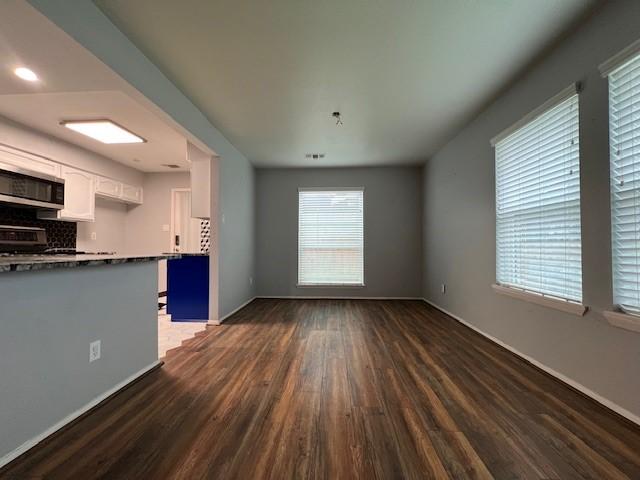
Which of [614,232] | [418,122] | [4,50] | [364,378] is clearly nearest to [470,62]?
[418,122]

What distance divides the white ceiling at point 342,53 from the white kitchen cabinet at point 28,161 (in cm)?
243

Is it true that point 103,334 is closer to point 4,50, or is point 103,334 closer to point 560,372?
point 4,50

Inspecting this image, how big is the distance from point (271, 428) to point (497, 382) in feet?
5.42

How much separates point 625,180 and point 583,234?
0.40m

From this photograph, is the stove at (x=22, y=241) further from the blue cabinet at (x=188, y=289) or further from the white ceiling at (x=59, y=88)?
the white ceiling at (x=59, y=88)

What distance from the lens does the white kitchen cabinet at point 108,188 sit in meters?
4.75

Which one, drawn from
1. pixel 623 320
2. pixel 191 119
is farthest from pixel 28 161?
pixel 623 320

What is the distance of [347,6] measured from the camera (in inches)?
72.4

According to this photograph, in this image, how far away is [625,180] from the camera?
5.65ft

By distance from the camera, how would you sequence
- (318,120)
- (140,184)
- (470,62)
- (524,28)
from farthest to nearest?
(140,184) → (318,120) → (470,62) → (524,28)

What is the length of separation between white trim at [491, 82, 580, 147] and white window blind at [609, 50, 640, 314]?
27 cm

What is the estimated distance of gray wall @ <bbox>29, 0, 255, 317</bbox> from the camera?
1726 millimetres

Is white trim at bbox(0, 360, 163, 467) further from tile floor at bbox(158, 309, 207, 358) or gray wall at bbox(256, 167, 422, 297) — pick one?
gray wall at bbox(256, 167, 422, 297)

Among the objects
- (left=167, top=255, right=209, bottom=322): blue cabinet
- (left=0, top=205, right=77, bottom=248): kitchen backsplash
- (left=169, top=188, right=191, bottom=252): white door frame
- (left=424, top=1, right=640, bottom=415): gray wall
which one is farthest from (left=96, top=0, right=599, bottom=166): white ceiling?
(left=0, top=205, right=77, bottom=248): kitchen backsplash
